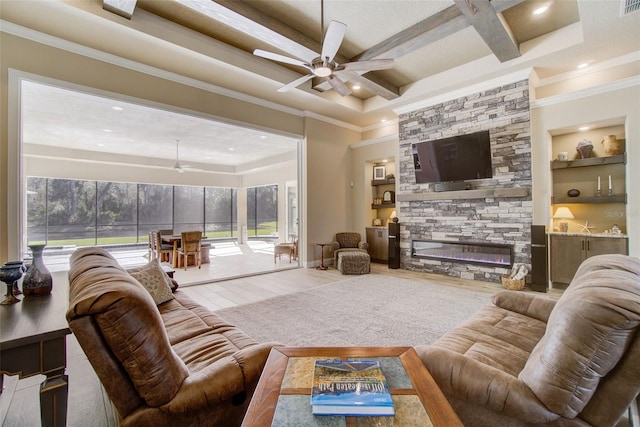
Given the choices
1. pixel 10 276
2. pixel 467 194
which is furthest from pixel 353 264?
pixel 10 276

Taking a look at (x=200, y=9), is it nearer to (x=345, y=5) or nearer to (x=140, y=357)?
(x=345, y=5)

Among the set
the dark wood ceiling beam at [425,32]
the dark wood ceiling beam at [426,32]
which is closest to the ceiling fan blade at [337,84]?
the dark wood ceiling beam at [425,32]

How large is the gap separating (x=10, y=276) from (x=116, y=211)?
33.5 feet

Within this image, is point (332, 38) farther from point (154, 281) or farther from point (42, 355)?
point (42, 355)

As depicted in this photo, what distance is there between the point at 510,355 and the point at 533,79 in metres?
5.11

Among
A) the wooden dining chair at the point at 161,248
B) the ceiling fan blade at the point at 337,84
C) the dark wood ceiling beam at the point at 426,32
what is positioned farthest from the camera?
the wooden dining chair at the point at 161,248

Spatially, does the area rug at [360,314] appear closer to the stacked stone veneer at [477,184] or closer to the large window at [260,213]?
the stacked stone veneer at [477,184]

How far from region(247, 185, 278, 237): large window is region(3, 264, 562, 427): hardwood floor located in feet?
19.4

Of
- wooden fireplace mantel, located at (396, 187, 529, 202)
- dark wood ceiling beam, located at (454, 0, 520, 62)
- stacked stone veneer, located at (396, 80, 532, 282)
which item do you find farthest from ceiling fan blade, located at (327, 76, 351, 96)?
wooden fireplace mantel, located at (396, 187, 529, 202)

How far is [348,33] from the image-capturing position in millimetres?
4141

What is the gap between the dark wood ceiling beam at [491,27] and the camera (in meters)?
3.21

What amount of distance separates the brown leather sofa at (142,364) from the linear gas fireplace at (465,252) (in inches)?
192

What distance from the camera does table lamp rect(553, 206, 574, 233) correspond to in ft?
14.9

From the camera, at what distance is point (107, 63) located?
3.93 m
